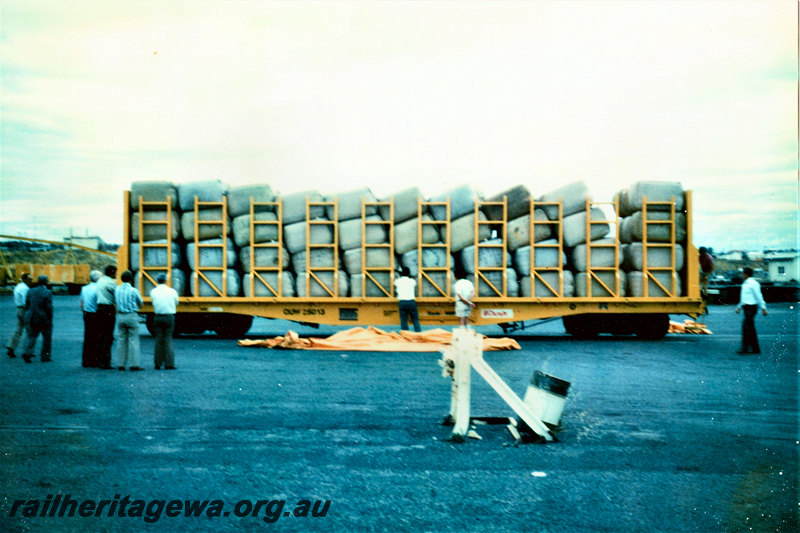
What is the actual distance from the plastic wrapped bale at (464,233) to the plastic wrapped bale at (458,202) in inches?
5.9

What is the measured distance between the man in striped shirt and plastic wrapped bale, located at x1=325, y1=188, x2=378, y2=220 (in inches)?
246

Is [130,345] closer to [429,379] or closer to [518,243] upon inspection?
[429,379]

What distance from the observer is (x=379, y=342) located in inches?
643

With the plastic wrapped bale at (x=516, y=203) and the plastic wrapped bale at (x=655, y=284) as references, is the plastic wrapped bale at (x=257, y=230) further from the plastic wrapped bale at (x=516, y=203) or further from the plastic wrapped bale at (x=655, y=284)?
the plastic wrapped bale at (x=655, y=284)

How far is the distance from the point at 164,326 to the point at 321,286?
555 centimetres

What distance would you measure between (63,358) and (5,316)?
16535 mm

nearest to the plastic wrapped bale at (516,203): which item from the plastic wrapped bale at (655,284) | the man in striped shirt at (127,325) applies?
the plastic wrapped bale at (655,284)

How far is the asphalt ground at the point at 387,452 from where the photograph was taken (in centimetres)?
505

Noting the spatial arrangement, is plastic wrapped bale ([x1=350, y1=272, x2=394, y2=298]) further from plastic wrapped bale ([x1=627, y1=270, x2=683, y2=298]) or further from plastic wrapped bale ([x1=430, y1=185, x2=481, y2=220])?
plastic wrapped bale ([x1=627, y1=270, x2=683, y2=298])

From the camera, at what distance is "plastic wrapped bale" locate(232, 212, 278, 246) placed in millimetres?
17922

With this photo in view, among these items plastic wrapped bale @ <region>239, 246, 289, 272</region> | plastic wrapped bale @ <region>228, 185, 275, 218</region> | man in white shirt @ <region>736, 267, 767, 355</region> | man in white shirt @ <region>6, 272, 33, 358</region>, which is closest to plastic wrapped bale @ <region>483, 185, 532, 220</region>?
man in white shirt @ <region>736, 267, 767, 355</region>

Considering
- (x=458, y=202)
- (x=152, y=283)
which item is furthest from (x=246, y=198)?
(x=458, y=202)

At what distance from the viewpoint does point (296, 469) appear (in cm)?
611

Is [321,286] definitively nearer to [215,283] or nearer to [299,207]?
[299,207]
